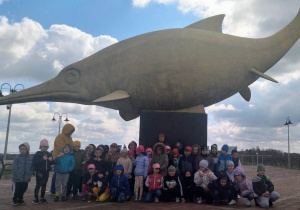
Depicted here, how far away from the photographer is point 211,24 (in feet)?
39.5

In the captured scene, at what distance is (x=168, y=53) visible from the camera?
10.5m

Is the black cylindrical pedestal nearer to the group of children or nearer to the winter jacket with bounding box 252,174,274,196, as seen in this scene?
the group of children

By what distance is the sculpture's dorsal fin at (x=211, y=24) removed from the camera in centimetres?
1202

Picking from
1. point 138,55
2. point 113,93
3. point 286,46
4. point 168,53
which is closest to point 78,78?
point 113,93

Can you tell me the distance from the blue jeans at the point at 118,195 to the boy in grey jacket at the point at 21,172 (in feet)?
7.55

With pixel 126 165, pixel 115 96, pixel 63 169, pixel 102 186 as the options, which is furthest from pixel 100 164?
pixel 115 96

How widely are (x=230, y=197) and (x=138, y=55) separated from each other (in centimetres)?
537

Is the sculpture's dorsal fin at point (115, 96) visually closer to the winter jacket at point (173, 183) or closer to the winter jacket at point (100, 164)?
the winter jacket at point (100, 164)

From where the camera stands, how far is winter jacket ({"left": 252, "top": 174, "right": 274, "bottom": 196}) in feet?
27.4

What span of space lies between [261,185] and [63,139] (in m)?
6.15

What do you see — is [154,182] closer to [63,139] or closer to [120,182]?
[120,182]

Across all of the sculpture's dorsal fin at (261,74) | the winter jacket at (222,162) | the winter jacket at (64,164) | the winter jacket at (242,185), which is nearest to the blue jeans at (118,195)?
the winter jacket at (64,164)

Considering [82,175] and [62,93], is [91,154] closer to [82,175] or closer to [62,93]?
[82,175]

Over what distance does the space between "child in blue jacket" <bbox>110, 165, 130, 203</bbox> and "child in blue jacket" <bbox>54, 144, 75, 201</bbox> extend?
4.40 ft
